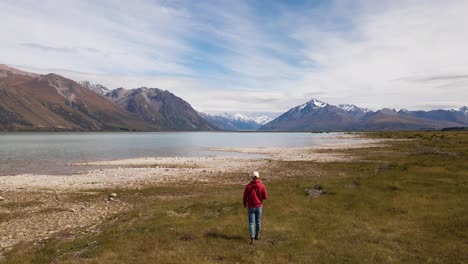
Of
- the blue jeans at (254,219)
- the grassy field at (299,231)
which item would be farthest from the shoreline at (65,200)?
the blue jeans at (254,219)

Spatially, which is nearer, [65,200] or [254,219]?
[254,219]

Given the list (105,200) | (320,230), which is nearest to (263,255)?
(320,230)

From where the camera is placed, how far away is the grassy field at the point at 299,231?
621 inches

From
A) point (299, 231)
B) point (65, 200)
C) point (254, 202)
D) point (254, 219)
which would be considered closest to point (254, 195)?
point (254, 202)

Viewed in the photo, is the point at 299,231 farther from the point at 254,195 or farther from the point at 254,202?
the point at 254,195

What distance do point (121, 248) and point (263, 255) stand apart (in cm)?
716

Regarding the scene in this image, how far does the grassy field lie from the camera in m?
15.8

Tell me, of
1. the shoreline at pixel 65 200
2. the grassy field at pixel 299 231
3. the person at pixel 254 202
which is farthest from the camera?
the shoreline at pixel 65 200

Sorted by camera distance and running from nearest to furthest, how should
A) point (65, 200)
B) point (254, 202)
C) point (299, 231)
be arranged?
1. point (254, 202)
2. point (299, 231)
3. point (65, 200)

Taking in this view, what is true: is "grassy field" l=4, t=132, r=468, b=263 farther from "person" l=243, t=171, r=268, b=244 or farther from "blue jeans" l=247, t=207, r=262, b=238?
"person" l=243, t=171, r=268, b=244

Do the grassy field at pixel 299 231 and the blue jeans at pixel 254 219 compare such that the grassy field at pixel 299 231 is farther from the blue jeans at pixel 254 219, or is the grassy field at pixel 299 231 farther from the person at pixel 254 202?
the person at pixel 254 202

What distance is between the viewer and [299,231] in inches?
755

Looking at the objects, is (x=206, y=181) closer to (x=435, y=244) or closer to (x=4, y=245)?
(x=4, y=245)

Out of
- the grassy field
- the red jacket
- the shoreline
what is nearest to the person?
the red jacket
